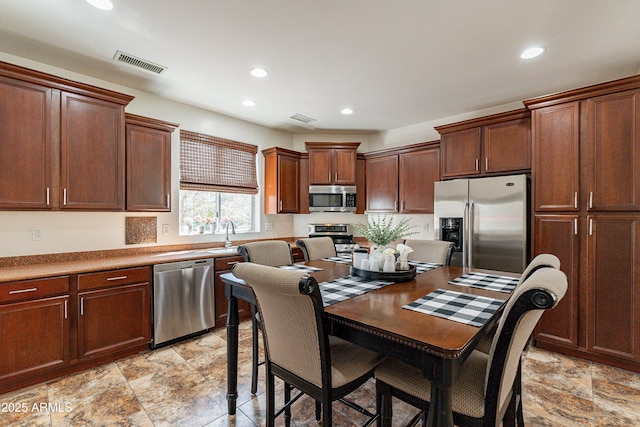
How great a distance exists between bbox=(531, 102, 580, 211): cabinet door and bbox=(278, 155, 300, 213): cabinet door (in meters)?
2.96

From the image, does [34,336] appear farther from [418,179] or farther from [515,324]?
[418,179]

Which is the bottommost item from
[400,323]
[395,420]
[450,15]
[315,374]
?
[395,420]

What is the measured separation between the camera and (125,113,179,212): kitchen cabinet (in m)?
2.99

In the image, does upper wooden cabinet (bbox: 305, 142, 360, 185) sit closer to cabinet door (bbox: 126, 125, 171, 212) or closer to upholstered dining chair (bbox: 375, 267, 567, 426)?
cabinet door (bbox: 126, 125, 171, 212)

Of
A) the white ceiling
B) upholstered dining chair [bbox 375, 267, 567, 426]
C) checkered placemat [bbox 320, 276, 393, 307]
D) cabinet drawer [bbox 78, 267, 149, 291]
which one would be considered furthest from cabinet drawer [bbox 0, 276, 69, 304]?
upholstered dining chair [bbox 375, 267, 567, 426]

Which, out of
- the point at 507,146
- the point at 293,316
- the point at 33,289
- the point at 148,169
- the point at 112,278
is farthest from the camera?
the point at 507,146

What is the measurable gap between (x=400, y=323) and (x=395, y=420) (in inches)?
43.6

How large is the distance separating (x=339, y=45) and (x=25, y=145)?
262 centimetres

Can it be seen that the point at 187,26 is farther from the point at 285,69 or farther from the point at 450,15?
the point at 450,15

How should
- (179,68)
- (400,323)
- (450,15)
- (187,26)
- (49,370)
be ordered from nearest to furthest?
(400,323)
(450,15)
(187,26)
(49,370)
(179,68)

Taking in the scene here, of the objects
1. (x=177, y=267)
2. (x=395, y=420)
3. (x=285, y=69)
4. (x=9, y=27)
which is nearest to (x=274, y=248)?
(x=177, y=267)

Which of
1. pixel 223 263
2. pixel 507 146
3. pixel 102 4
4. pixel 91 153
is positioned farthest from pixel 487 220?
pixel 91 153

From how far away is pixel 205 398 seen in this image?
2098 mm

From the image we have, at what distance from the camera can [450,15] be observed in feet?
6.58
